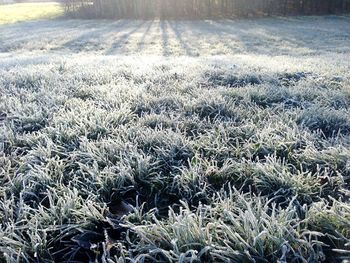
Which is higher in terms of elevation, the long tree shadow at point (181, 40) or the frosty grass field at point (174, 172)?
the frosty grass field at point (174, 172)

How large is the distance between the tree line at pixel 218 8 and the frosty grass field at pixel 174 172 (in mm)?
27636

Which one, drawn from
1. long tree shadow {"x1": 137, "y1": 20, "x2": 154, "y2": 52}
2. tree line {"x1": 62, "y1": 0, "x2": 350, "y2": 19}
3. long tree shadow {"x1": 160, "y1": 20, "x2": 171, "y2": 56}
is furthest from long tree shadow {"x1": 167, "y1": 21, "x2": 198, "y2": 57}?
tree line {"x1": 62, "y1": 0, "x2": 350, "y2": 19}

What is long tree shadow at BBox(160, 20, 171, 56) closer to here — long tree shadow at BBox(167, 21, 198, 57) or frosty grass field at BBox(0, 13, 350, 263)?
long tree shadow at BBox(167, 21, 198, 57)

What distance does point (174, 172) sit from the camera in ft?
8.07

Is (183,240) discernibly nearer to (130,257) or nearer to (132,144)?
(130,257)

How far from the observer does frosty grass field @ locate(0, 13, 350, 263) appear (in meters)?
1.72

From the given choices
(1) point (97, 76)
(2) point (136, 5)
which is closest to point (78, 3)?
(2) point (136, 5)

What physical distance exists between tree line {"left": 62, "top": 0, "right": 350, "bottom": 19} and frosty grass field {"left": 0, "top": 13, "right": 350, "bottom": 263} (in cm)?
2764

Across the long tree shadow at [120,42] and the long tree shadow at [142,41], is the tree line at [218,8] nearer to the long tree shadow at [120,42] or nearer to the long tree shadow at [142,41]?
the long tree shadow at [142,41]

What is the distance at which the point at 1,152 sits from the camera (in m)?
2.75

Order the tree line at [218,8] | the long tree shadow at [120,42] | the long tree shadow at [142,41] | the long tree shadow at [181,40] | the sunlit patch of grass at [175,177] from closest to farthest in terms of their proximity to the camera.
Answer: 1. the sunlit patch of grass at [175,177]
2. the long tree shadow at [181,40]
3. the long tree shadow at [120,42]
4. the long tree shadow at [142,41]
5. the tree line at [218,8]

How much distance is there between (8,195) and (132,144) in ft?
3.19

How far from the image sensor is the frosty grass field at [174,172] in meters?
1.72

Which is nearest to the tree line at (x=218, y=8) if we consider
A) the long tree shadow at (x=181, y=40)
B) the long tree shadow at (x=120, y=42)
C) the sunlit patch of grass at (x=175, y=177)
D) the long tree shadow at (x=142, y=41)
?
the long tree shadow at (x=181, y=40)
